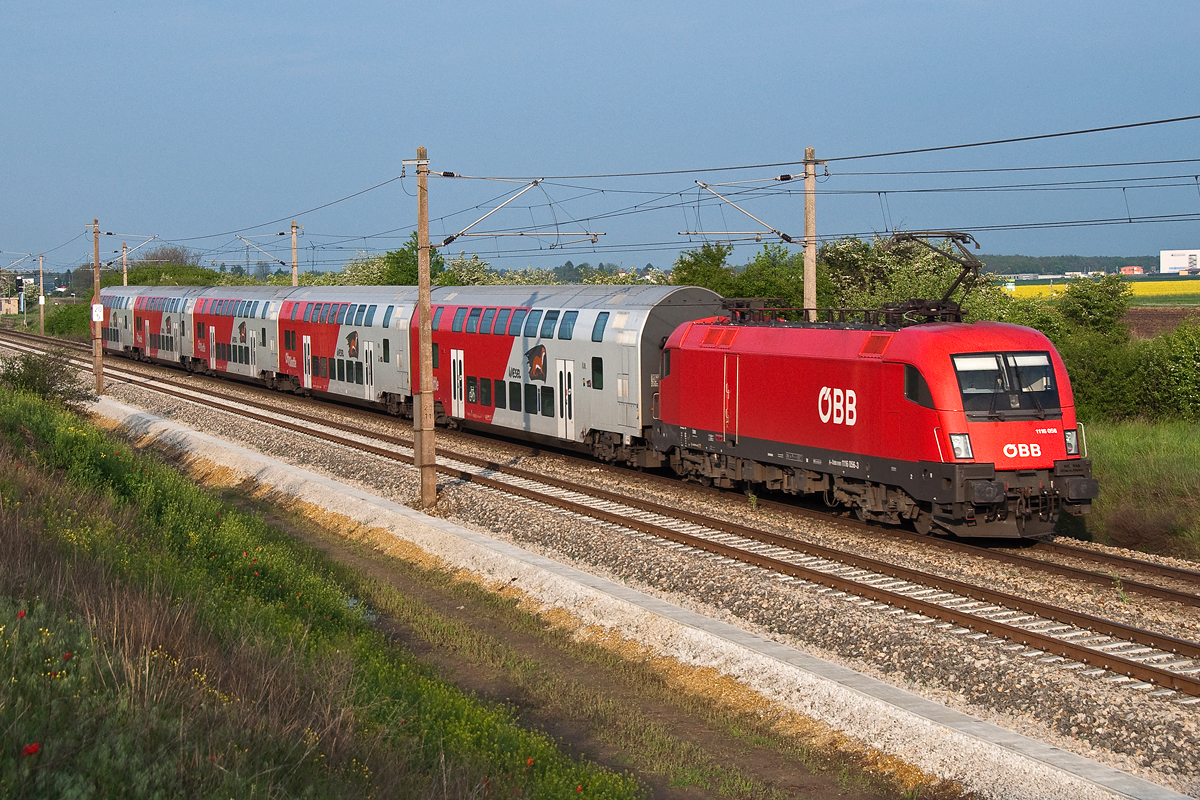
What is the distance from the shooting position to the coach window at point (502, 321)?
2908cm

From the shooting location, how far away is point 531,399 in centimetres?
2798

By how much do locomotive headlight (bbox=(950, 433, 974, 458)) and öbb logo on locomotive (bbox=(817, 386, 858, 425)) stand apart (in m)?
2.10

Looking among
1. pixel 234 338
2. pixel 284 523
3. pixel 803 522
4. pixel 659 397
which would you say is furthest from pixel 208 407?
pixel 803 522

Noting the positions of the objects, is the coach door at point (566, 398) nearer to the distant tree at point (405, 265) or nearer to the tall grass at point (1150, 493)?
the tall grass at point (1150, 493)

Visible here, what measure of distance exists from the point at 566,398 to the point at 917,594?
1345 cm

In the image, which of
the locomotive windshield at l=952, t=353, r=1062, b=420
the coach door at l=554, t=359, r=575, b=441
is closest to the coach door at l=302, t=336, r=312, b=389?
the coach door at l=554, t=359, r=575, b=441

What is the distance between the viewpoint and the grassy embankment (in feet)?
20.9

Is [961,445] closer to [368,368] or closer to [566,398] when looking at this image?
[566,398]

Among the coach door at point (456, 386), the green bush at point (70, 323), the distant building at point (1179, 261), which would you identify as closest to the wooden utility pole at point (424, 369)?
the coach door at point (456, 386)

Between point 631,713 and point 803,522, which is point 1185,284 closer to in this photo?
point 803,522

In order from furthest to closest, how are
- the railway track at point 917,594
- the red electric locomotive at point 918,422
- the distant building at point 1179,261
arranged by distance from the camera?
the distant building at point 1179,261, the red electric locomotive at point 918,422, the railway track at point 917,594

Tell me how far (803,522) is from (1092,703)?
9.20 m

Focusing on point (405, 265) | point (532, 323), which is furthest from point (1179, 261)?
point (532, 323)

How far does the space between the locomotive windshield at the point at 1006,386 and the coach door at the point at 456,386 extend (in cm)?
1737
